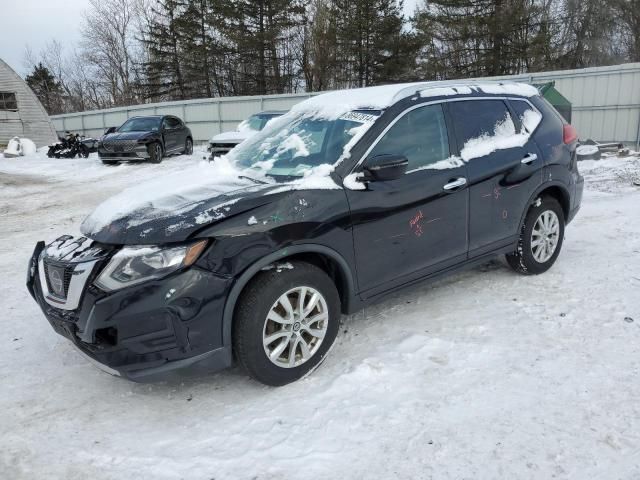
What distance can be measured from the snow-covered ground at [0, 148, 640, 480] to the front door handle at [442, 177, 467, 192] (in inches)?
39.9

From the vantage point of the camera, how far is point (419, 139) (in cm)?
371

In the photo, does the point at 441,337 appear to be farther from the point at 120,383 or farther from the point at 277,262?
the point at 120,383

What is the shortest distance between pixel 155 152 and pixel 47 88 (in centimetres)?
4518

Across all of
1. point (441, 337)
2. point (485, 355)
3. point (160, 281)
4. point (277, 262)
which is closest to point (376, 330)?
point (441, 337)

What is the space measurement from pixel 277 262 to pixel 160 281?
0.69 metres

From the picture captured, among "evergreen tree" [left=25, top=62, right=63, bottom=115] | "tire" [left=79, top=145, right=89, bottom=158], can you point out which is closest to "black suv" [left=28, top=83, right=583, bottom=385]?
"tire" [left=79, top=145, right=89, bottom=158]

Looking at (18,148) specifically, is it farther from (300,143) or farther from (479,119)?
(479,119)

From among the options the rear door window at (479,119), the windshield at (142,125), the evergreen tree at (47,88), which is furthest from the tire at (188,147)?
the evergreen tree at (47,88)

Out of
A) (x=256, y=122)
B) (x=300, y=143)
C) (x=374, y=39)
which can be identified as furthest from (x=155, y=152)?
(x=374, y=39)

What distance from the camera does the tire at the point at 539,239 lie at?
447 centimetres

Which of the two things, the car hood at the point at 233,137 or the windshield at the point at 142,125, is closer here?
the car hood at the point at 233,137

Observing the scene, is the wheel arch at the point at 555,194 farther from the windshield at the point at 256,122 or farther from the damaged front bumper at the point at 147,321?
the windshield at the point at 256,122

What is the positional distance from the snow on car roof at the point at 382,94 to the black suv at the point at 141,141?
13011mm

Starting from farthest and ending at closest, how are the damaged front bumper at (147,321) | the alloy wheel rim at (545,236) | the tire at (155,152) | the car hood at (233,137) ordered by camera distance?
the tire at (155,152)
the car hood at (233,137)
the alloy wheel rim at (545,236)
the damaged front bumper at (147,321)
